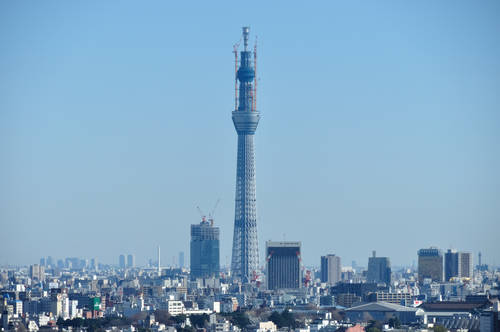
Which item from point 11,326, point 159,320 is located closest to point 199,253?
point 159,320

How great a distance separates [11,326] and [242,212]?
8457 cm

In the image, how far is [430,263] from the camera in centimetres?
18650

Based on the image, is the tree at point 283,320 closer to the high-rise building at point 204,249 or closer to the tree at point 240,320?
the tree at point 240,320

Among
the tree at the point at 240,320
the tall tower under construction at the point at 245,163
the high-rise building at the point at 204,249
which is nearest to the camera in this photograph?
the tree at the point at 240,320

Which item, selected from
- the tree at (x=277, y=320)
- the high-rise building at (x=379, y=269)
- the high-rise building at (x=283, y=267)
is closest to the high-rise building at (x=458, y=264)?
the high-rise building at (x=379, y=269)

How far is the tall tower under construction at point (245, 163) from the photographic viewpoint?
542 ft

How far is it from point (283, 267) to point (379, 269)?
17775mm

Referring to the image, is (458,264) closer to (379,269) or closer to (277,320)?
(379,269)

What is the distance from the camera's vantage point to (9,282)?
159250mm

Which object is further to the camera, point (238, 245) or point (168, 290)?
point (238, 245)

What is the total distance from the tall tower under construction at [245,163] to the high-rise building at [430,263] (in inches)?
917

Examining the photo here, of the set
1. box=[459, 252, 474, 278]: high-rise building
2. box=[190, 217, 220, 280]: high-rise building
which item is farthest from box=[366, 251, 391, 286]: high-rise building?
box=[190, 217, 220, 280]: high-rise building

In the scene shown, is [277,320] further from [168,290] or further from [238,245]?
[238,245]

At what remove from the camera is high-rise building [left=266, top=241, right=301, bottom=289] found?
171 m
